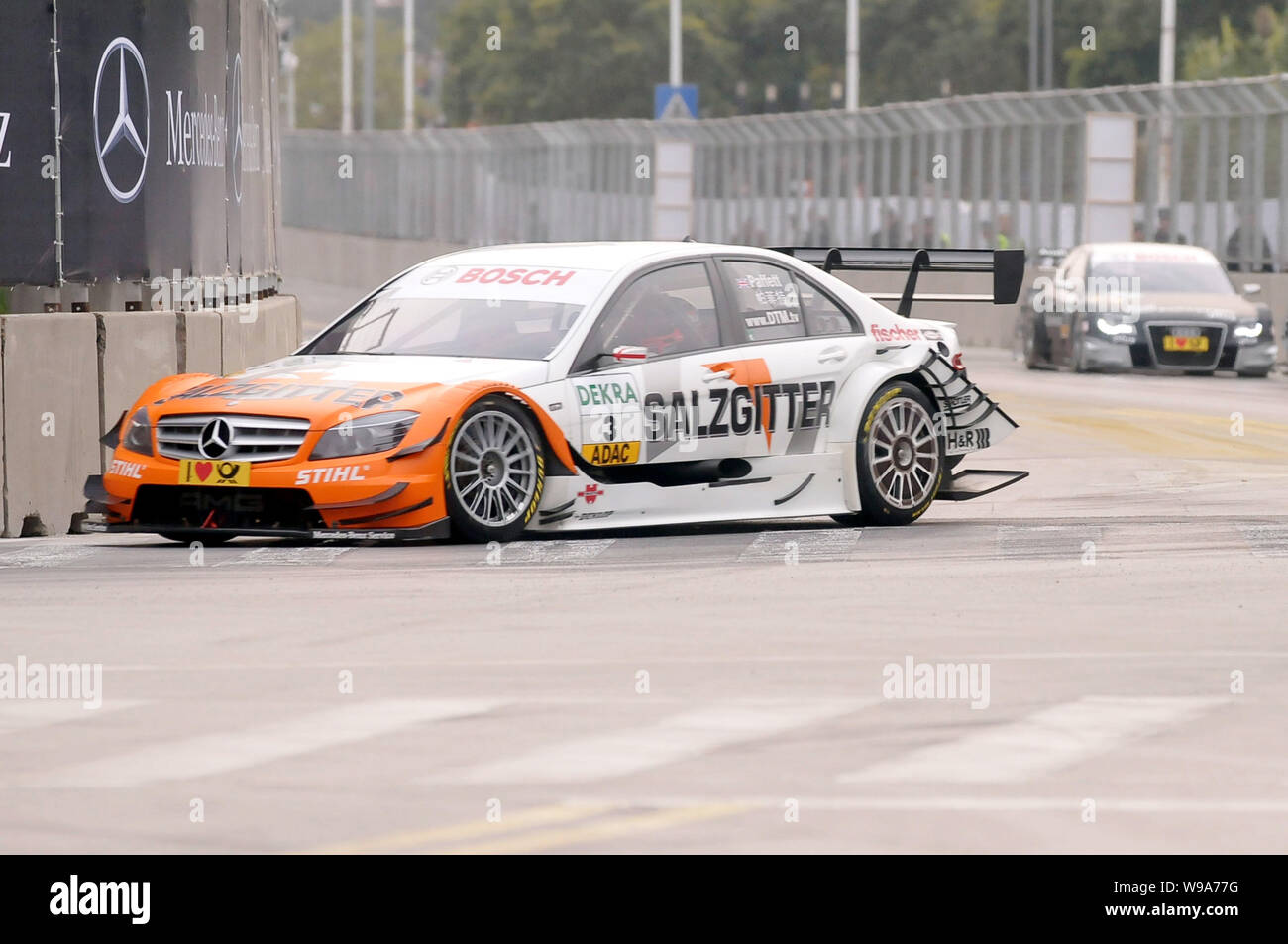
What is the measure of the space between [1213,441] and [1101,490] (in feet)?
13.5

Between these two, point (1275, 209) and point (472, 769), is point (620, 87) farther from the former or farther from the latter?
point (472, 769)

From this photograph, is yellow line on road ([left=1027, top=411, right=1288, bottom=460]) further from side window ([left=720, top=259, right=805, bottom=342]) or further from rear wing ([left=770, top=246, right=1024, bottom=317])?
side window ([left=720, top=259, right=805, bottom=342])

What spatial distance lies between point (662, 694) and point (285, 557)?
3.96 m

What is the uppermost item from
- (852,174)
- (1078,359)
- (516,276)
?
(852,174)

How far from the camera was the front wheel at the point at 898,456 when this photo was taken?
13.7 meters

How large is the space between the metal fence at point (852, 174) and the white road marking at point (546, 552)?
2560 centimetres

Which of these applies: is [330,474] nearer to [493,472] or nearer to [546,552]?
[493,472]

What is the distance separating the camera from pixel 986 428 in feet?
47.2

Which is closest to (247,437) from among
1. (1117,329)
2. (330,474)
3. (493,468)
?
(330,474)

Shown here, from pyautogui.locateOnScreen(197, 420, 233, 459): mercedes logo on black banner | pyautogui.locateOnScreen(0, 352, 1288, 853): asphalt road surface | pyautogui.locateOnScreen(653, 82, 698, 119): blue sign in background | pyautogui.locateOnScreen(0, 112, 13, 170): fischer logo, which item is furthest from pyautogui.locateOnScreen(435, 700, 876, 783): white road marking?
pyautogui.locateOnScreen(653, 82, 698, 119): blue sign in background

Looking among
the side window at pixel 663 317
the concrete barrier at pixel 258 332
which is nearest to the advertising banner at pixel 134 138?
the concrete barrier at pixel 258 332

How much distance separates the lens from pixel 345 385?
12312 mm

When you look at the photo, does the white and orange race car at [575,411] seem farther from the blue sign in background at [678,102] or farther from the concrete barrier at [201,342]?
the blue sign in background at [678,102]

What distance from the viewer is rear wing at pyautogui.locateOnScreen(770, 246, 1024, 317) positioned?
14.4m
